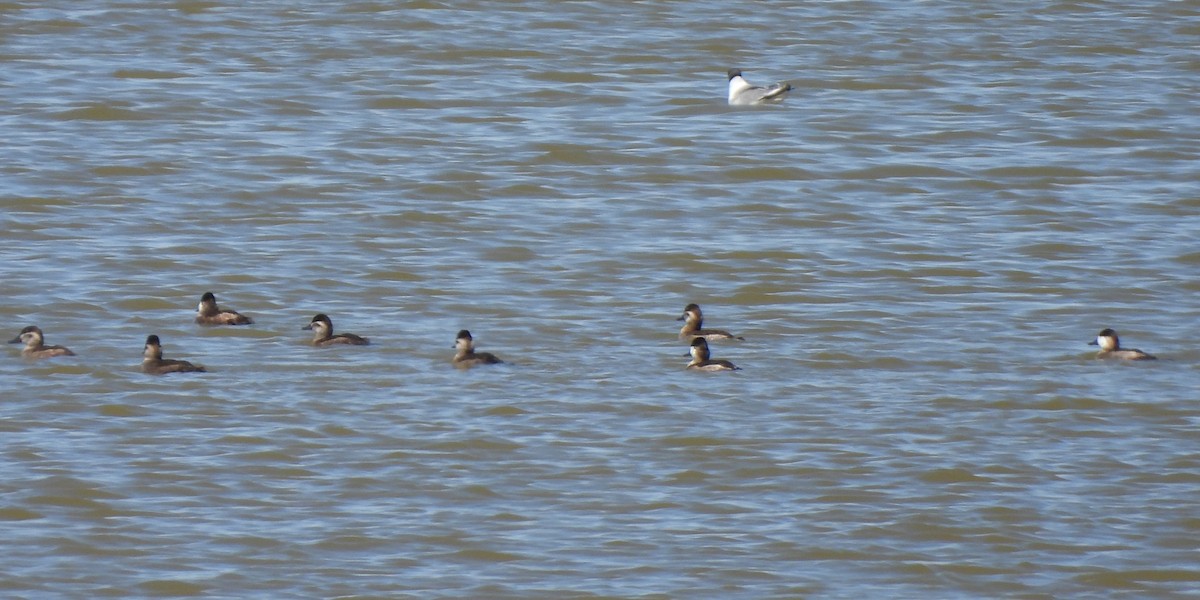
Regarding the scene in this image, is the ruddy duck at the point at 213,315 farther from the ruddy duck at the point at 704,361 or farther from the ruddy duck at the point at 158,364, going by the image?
the ruddy duck at the point at 704,361

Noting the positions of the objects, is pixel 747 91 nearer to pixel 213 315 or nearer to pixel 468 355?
pixel 213 315

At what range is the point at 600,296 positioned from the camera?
15055mm

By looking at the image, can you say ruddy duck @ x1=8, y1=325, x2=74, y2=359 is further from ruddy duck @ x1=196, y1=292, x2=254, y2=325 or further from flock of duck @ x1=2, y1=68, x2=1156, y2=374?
ruddy duck @ x1=196, y1=292, x2=254, y2=325

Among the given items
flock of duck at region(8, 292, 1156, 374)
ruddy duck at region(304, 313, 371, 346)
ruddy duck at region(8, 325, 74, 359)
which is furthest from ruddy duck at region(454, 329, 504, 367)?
ruddy duck at region(8, 325, 74, 359)

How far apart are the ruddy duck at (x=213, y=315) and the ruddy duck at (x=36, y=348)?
108cm

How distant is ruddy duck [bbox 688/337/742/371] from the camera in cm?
1300

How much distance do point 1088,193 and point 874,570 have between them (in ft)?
30.7

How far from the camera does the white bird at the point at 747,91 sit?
70.9 feet

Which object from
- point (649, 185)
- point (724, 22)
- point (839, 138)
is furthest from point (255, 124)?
point (724, 22)

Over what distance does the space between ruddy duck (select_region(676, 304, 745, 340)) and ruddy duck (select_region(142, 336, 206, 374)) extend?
3.22 metres

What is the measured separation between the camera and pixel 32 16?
24.8 metres

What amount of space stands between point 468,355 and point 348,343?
2.81ft

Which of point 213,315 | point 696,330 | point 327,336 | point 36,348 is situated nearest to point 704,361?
point 696,330

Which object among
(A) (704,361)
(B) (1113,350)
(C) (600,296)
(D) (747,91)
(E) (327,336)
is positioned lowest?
(B) (1113,350)
